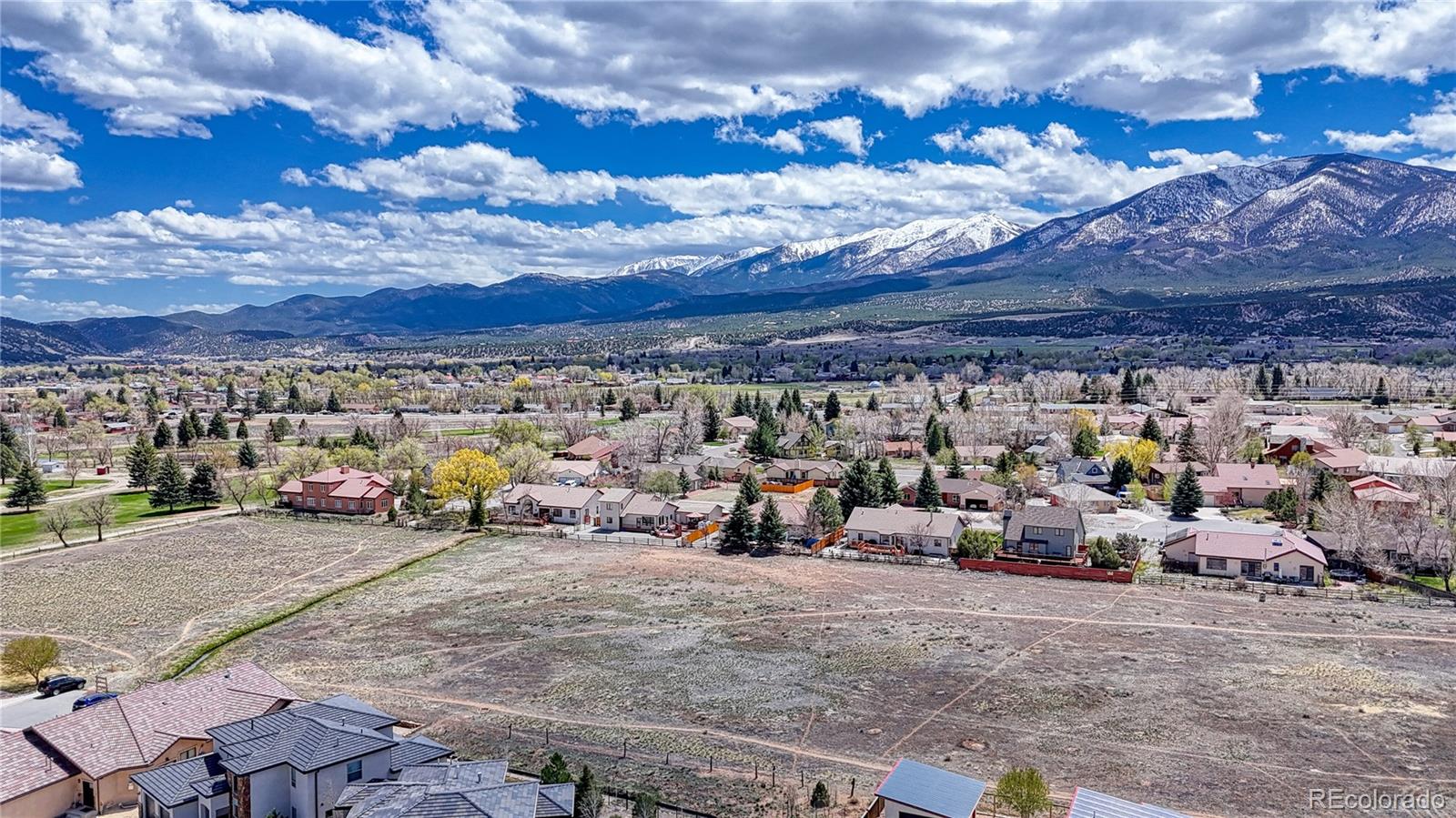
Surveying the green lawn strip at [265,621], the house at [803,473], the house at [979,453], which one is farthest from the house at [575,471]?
the house at [979,453]

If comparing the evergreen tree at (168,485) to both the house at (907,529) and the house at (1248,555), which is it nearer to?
the house at (907,529)

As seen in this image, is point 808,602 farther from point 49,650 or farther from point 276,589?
point 49,650

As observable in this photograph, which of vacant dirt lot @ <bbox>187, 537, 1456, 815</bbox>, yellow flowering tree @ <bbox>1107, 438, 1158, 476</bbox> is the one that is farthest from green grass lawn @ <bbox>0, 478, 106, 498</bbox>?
yellow flowering tree @ <bbox>1107, 438, 1158, 476</bbox>

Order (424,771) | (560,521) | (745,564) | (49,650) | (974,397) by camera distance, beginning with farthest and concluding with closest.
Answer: (974,397), (560,521), (745,564), (49,650), (424,771)

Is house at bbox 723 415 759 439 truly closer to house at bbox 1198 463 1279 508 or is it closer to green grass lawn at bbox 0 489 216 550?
house at bbox 1198 463 1279 508

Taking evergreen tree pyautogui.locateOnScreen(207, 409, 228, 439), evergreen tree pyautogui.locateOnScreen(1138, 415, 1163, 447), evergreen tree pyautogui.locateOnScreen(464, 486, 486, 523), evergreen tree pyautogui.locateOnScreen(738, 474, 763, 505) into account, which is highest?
evergreen tree pyautogui.locateOnScreen(1138, 415, 1163, 447)

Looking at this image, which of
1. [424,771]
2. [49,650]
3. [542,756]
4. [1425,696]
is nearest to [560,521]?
[49,650]

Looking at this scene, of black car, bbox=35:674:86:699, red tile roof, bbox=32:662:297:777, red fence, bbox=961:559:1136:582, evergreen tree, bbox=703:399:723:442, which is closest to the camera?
red tile roof, bbox=32:662:297:777
